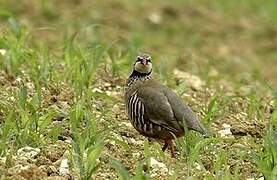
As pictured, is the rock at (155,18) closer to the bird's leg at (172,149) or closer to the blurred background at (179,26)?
the blurred background at (179,26)

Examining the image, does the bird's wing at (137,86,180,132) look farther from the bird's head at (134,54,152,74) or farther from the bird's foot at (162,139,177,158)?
the bird's head at (134,54,152,74)

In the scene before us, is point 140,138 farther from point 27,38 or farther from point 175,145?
point 27,38

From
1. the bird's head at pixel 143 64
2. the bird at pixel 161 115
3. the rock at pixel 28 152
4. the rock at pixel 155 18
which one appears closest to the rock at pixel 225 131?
the bird at pixel 161 115

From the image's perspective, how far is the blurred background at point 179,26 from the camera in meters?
10.5

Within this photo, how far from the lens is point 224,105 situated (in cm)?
645

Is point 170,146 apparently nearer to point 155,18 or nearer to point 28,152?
point 28,152

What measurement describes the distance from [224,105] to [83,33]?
2.57m

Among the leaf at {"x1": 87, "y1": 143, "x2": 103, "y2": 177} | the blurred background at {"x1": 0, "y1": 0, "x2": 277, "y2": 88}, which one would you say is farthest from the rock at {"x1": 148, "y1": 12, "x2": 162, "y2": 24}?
the leaf at {"x1": 87, "y1": 143, "x2": 103, "y2": 177}

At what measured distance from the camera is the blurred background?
1054cm

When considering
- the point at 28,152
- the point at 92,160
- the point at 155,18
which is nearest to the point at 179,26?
the point at 155,18

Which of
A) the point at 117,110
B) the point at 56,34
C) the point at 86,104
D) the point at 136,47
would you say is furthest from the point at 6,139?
the point at 56,34

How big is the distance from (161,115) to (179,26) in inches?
287

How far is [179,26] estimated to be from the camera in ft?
40.1

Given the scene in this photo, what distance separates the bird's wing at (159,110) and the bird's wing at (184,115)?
0.03 metres
